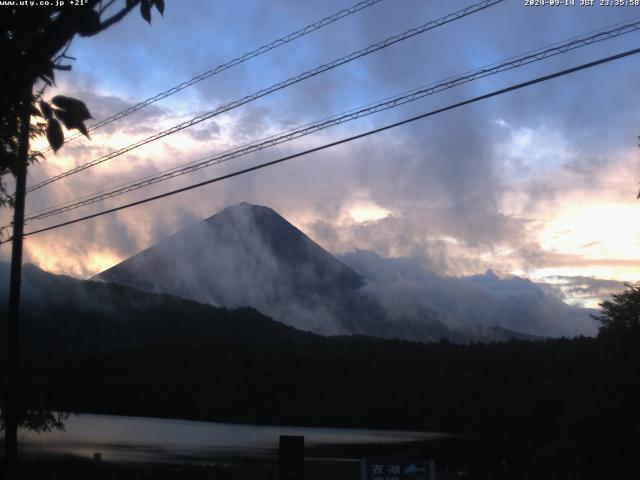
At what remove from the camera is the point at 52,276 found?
217 feet

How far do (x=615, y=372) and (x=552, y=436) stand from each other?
24842mm

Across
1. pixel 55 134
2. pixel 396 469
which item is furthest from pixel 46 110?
pixel 396 469

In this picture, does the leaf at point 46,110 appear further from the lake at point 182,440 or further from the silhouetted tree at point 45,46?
the lake at point 182,440

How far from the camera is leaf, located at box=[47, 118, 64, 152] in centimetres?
346

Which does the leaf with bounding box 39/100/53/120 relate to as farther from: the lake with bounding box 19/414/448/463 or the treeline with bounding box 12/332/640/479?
the treeline with bounding box 12/332/640/479

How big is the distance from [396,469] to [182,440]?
60.0 meters

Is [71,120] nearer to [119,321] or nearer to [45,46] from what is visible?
[45,46]

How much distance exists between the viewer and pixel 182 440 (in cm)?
6869

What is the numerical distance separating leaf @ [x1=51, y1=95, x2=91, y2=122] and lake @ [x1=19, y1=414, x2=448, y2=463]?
40.1 metres

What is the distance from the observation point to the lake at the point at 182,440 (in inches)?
1913

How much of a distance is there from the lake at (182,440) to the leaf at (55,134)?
4003cm

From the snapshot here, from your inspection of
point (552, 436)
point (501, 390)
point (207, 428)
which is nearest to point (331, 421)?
point (207, 428)

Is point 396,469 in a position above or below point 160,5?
below

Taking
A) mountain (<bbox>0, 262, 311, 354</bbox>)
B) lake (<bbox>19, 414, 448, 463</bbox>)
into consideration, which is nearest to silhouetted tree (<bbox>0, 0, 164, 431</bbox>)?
mountain (<bbox>0, 262, 311, 354</bbox>)
